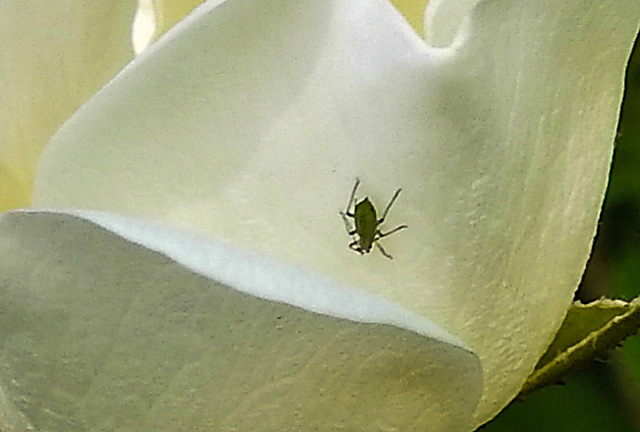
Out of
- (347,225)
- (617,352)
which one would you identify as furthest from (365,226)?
(617,352)

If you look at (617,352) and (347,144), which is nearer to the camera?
(347,144)

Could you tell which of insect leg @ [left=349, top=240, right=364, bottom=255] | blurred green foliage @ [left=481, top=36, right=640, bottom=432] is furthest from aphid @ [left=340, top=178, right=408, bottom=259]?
blurred green foliage @ [left=481, top=36, right=640, bottom=432]

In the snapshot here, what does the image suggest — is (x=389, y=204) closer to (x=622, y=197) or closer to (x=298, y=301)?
(x=298, y=301)

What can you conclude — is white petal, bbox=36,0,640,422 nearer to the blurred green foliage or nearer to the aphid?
the aphid

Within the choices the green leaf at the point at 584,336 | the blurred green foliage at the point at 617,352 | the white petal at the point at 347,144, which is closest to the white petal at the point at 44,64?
the white petal at the point at 347,144

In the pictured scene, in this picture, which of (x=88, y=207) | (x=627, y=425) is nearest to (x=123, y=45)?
(x=88, y=207)

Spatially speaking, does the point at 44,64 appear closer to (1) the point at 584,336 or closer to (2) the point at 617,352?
(1) the point at 584,336
